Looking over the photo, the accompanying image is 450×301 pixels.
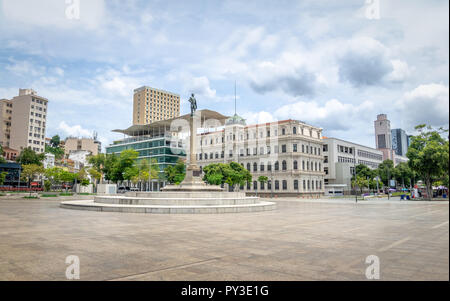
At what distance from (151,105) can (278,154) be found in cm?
8821

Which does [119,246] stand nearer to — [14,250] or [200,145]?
[14,250]

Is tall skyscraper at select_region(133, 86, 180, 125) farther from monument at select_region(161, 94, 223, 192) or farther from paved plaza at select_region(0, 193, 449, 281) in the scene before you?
paved plaza at select_region(0, 193, 449, 281)

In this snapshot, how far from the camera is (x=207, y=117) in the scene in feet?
263

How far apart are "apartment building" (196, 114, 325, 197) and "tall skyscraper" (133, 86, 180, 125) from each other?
2711 inches

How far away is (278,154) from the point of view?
2771 inches

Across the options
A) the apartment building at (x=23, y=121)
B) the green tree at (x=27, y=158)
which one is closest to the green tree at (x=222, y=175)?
the green tree at (x=27, y=158)

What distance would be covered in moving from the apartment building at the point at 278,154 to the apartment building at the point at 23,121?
61.2 metres

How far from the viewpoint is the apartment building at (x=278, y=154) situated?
68.4 metres

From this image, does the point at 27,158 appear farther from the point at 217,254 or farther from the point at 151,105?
the point at 217,254

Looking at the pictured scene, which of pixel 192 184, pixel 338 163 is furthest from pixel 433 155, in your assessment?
pixel 338 163

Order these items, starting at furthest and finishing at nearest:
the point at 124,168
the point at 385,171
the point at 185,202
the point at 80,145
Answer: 1. the point at 80,145
2. the point at 385,171
3. the point at 124,168
4. the point at 185,202

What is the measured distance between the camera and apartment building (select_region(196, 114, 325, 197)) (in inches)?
2694
